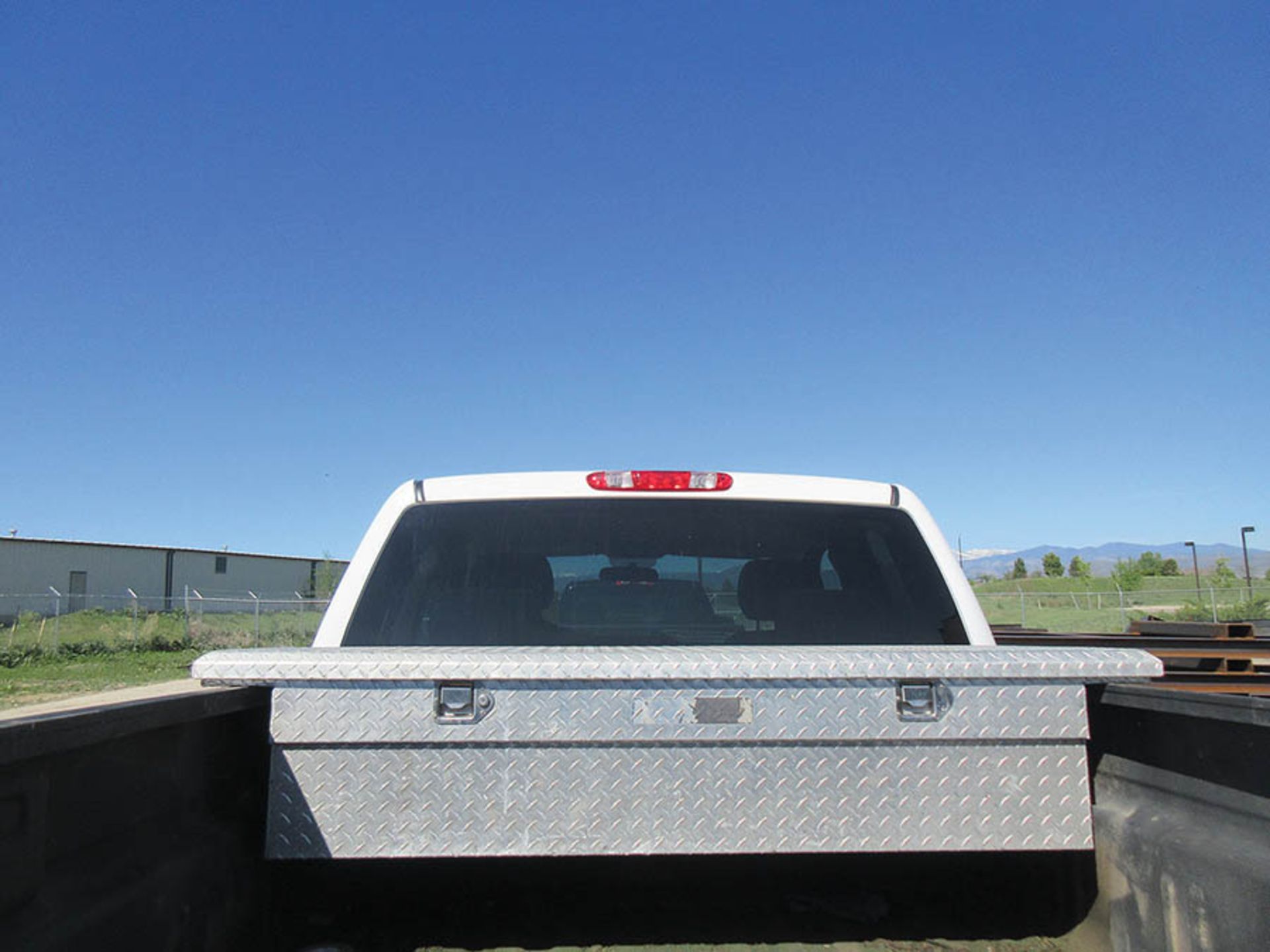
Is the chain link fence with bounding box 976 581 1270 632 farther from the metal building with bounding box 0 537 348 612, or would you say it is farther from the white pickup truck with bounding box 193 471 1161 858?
the metal building with bounding box 0 537 348 612

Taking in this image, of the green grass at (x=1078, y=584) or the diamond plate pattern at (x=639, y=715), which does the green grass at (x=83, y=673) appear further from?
the green grass at (x=1078, y=584)

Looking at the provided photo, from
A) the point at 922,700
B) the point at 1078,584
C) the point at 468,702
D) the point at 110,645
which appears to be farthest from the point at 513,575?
the point at 1078,584

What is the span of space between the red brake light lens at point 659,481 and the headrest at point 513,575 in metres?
0.42

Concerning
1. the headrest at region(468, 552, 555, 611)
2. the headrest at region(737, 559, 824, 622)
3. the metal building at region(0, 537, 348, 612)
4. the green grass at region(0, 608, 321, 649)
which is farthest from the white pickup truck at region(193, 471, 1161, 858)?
the metal building at region(0, 537, 348, 612)

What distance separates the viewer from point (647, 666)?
248cm

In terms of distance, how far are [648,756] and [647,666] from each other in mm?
218

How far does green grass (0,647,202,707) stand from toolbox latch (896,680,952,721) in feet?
63.3

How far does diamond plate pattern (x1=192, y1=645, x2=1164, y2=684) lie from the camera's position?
244 centimetres

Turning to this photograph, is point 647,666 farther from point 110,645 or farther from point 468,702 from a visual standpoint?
point 110,645

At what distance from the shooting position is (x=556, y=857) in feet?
Result: 8.27

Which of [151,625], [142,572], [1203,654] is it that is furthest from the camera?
[142,572]

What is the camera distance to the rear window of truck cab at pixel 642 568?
10.7ft

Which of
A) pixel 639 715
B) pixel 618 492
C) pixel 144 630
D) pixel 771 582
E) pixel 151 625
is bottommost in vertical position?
pixel 144 630

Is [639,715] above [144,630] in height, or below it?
above
